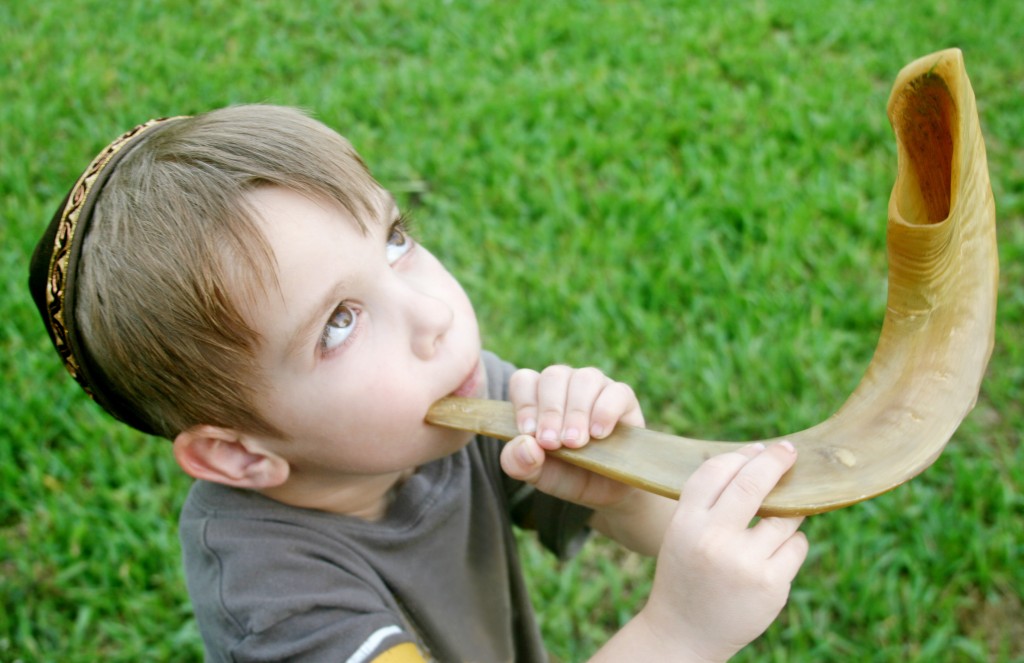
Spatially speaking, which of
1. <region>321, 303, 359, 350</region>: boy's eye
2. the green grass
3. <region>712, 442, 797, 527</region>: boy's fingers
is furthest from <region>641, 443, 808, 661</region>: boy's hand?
the green grass

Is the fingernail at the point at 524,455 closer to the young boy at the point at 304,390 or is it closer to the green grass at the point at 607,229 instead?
the young boy at the point at 304,390

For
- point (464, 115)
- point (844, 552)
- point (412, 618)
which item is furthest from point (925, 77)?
point (464, 115)

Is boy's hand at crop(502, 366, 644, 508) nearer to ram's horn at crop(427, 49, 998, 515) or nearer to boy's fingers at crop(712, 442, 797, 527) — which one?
ram's horn at crop(427, 49, 998, 515)

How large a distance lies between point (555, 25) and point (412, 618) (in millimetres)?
3735

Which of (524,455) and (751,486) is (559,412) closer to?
(524,455)

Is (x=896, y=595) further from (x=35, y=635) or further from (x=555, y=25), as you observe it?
(x=555, y=25)

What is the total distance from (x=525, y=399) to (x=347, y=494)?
0.40 metres

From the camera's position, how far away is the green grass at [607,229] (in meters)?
2.58

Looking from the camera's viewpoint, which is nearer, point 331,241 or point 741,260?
point 331,241

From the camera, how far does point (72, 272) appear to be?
1.40 meters

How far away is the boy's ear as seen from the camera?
148 cm

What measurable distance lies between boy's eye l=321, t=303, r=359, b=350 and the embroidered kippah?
14.2 inches

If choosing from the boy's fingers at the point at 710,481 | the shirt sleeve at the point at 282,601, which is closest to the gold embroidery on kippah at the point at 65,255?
the shirt sleeve at the point at 282,601

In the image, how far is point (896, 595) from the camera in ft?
8.29
